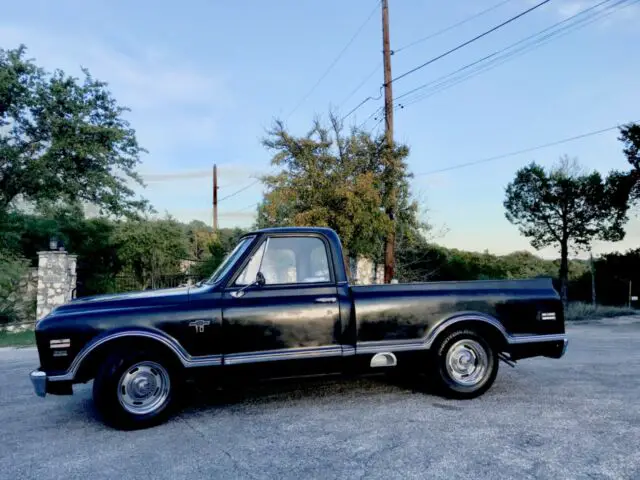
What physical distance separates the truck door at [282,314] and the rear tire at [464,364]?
1.16 metres

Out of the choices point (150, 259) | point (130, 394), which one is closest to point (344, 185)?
point (150, 259)

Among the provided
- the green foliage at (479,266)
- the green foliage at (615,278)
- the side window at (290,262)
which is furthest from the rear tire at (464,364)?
the green foliage at (615,278)

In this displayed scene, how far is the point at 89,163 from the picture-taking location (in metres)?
20.6

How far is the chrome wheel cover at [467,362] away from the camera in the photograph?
5453mm

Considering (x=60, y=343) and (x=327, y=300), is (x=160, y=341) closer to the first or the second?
(x=60, y=343)

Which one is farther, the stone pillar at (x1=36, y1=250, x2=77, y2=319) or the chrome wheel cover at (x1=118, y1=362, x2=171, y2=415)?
the stone pillar at (x1=36, y1=250, x2=77, y2=319)

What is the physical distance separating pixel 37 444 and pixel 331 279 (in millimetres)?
3034

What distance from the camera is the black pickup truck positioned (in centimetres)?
466

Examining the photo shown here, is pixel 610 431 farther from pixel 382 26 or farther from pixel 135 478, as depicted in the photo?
pixel 382 26

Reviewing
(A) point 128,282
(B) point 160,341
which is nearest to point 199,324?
(B) point 160,341

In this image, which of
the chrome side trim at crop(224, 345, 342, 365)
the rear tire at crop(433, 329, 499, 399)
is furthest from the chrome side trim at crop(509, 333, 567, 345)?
the chrome side trim at crop(224, 345, 342, 365)

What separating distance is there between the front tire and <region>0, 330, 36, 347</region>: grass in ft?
28.3

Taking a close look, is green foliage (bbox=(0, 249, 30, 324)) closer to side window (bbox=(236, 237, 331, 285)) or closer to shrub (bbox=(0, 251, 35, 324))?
shrub (bbox=(0, 251, 35, 324))

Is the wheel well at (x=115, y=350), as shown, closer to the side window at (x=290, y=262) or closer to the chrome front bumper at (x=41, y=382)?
the chrome front bumper at (x=41, y=382)
